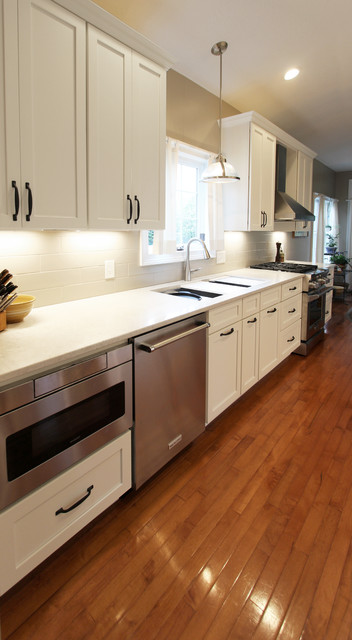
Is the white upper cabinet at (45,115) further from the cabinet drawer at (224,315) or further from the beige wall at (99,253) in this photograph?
the cabinet drawer at (224,315)

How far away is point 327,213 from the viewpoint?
25.2 feet

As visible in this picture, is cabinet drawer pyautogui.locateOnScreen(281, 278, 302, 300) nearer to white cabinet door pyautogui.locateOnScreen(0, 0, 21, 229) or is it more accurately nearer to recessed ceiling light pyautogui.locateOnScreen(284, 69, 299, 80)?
recessed ceiling light pyautogui.locateOnScreen(284, 69, 299, 80)

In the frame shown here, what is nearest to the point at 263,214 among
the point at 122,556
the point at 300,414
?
the point at 300,414

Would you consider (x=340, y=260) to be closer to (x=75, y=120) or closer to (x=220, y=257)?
(x=220, y=257)

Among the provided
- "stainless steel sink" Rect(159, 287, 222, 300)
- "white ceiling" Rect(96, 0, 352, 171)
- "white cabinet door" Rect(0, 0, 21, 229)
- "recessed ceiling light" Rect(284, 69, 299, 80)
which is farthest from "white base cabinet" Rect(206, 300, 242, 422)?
"recessed ceiling light" Rect(284, 69, 299, 80)

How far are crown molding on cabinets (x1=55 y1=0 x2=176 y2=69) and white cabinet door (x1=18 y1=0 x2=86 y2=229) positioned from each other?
0.12ft

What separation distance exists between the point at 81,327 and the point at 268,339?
2.01 meters

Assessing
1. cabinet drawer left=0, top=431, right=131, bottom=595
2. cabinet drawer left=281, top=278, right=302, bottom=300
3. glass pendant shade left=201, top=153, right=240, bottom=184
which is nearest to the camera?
cabinet drawer left=0, top=431, right=131, bottom=595

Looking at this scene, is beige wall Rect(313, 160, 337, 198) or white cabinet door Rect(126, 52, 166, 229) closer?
white cabinet door Rect(126, 52, 166, 229)

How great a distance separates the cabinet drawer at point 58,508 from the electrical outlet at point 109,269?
1.11 metres

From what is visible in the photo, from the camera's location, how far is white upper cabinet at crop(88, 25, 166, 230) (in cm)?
178

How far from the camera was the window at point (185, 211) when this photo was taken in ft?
8.99

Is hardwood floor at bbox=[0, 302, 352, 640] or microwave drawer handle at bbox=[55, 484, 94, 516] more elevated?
microwave drawer handle at bbox=[55, 484, 94, 516]

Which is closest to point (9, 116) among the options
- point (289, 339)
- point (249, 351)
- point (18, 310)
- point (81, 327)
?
point (18, 310)
